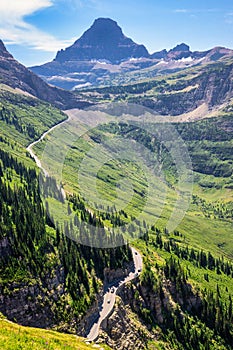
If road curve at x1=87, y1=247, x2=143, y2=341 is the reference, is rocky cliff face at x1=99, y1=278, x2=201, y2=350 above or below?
below

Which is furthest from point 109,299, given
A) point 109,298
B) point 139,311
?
point 139,311

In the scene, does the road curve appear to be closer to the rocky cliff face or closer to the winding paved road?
the winding paved road

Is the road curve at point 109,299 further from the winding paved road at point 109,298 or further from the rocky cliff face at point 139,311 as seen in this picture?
the rocky cliff face at point 139,311

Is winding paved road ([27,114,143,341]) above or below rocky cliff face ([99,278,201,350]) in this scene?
above

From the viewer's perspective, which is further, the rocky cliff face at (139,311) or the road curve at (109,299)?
the rocky cliff face at (139,311)

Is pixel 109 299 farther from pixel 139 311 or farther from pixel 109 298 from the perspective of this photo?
pixel 139 311

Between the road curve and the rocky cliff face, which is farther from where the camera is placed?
the rocky cliff face

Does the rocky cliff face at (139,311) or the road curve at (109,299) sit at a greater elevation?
the road curve at (109,299)

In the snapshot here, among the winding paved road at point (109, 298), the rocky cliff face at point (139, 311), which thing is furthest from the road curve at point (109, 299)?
the rocky cliff face at point (139, 311)

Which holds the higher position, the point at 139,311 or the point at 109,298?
the point at 109,298

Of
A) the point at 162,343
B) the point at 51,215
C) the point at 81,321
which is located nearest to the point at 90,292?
the point at 81,321

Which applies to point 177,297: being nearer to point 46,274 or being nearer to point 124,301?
point 124,301

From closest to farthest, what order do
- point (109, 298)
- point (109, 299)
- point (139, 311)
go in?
point (109, 299), point (109, 298), point (139, 311)

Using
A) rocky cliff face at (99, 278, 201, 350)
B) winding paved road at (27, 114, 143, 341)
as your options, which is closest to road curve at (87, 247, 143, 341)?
winding paved road at (27, 114, 143, 341)
